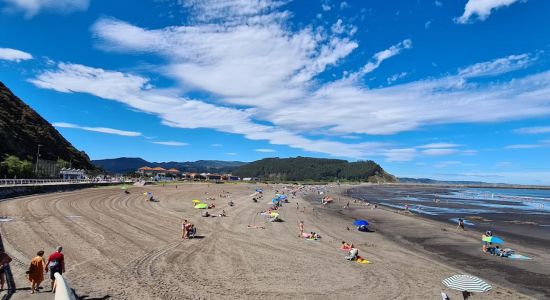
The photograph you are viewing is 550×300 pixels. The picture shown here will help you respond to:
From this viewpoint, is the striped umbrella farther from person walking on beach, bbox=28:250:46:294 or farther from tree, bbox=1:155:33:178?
tree, bbox=1:155:33:178

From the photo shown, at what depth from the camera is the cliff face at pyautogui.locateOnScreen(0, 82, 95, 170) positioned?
72312mm

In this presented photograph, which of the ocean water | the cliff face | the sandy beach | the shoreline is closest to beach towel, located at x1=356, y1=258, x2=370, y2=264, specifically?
the sandy beach

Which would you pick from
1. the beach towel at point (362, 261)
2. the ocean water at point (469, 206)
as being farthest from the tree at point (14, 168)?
the ocean water at point (469, 206)

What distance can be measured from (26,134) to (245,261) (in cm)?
8524

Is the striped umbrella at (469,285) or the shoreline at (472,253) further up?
the striped umbrella at (469,285)

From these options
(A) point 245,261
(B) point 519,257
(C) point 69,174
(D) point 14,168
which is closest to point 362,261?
(A) point 245,261

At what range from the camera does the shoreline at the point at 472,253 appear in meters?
17.0

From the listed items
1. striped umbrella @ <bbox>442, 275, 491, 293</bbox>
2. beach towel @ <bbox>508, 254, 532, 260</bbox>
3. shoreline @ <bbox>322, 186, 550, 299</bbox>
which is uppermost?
striped umbrella @ <bbox>442, 275, 491, 293</bbox>

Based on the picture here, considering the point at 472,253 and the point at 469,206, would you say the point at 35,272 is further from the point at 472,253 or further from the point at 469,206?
the point at 469,206

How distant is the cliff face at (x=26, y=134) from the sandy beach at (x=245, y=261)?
1996 inches

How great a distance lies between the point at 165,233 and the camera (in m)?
25.1

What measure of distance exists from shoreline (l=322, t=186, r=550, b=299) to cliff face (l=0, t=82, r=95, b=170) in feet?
216

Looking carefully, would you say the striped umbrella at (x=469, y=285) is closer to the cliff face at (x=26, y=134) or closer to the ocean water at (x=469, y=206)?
the ocean water at (x=469, y=206)

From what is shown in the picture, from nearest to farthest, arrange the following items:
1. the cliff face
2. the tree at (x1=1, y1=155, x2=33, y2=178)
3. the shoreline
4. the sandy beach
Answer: the sandy beach → the shoreline → the tree at (x1=1, y1=155, x2=33, y2=178) → the cliff face
